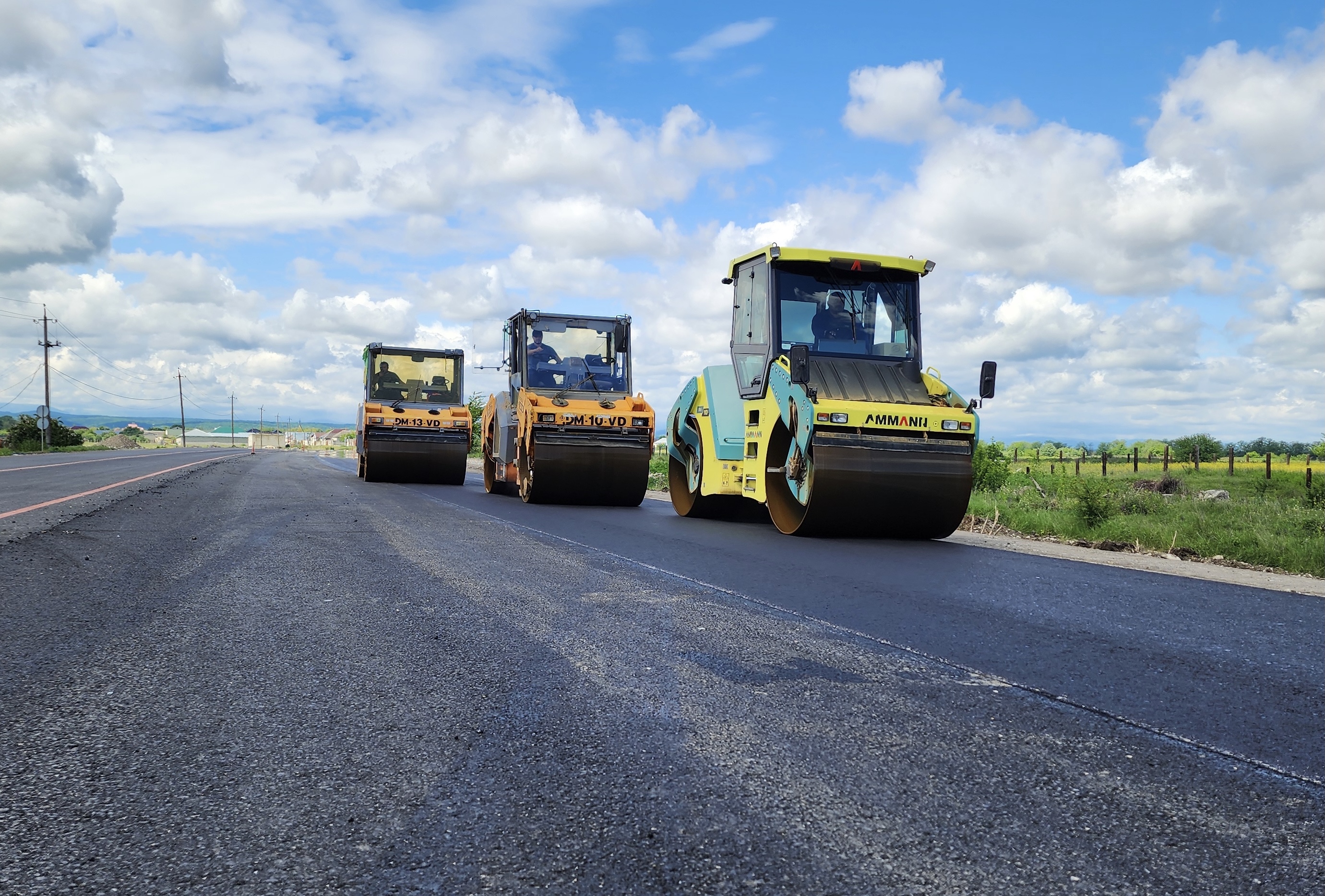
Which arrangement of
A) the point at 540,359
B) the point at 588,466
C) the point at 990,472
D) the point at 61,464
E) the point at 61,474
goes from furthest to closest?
the point at 61,464 → the point at 990,472 → the point at 61,474 → the point at 540,359 → the point at 588,466

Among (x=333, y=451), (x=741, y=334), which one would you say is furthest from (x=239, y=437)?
(x=741, y=334)

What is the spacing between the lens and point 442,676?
3555 mm

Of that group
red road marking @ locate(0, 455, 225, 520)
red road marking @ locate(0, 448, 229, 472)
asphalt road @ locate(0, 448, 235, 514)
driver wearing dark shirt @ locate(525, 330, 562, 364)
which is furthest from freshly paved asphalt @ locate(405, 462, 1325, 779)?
red road marking @ locate(0, 448, 229, 472)

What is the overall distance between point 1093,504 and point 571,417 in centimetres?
735

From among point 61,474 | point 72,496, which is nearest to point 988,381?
point 72,496

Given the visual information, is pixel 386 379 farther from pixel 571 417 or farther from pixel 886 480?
pixel 886 480

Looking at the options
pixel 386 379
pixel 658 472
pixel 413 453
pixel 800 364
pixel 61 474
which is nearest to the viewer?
pixel 800 364

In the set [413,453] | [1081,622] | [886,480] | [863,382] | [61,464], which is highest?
[863,382]

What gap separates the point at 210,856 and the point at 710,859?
1.09 meters

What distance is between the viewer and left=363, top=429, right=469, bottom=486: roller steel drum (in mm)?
19578

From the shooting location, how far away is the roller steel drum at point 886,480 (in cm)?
881

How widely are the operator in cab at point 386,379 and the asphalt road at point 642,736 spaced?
15.4 metres

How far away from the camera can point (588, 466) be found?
14055mm

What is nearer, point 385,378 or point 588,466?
point 588,466
